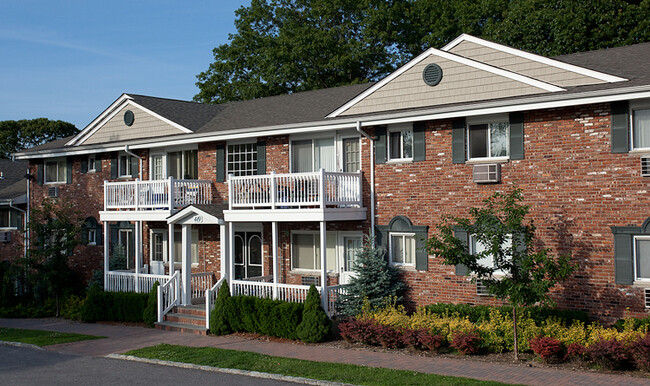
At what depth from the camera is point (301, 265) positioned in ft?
68.2

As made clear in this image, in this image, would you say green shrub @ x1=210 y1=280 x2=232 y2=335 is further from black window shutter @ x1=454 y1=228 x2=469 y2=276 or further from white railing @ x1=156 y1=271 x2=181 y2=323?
black window shutter @ x1=454 y1=228 x2=469 y2=276

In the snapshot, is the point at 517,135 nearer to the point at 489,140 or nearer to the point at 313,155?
the point at 489,140

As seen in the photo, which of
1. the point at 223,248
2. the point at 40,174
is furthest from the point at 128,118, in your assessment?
the point at 223,248

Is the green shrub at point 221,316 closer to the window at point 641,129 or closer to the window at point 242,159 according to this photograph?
the window at point 242,159

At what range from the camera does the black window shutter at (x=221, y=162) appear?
22.4 metres

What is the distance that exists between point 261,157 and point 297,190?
325 cm

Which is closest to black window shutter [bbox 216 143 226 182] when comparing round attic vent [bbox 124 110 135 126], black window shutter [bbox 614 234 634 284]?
round attic vent [bbox 124 110 135 126]

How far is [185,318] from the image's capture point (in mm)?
20031

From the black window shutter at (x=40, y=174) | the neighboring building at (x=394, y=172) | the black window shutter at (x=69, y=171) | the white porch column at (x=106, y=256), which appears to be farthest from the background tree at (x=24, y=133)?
the white porch column at (x=106, y=256)

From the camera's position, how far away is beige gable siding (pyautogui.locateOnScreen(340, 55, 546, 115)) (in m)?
16.9

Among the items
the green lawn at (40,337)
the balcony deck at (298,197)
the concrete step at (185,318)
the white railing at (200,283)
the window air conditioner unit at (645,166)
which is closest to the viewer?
the window air conditioner unit at (645,166)

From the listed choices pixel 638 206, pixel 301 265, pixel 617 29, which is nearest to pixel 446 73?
pixel 638 206

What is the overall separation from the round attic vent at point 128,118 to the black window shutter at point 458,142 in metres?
12.7

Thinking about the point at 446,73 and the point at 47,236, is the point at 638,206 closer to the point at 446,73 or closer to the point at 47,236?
the point at 446,73
